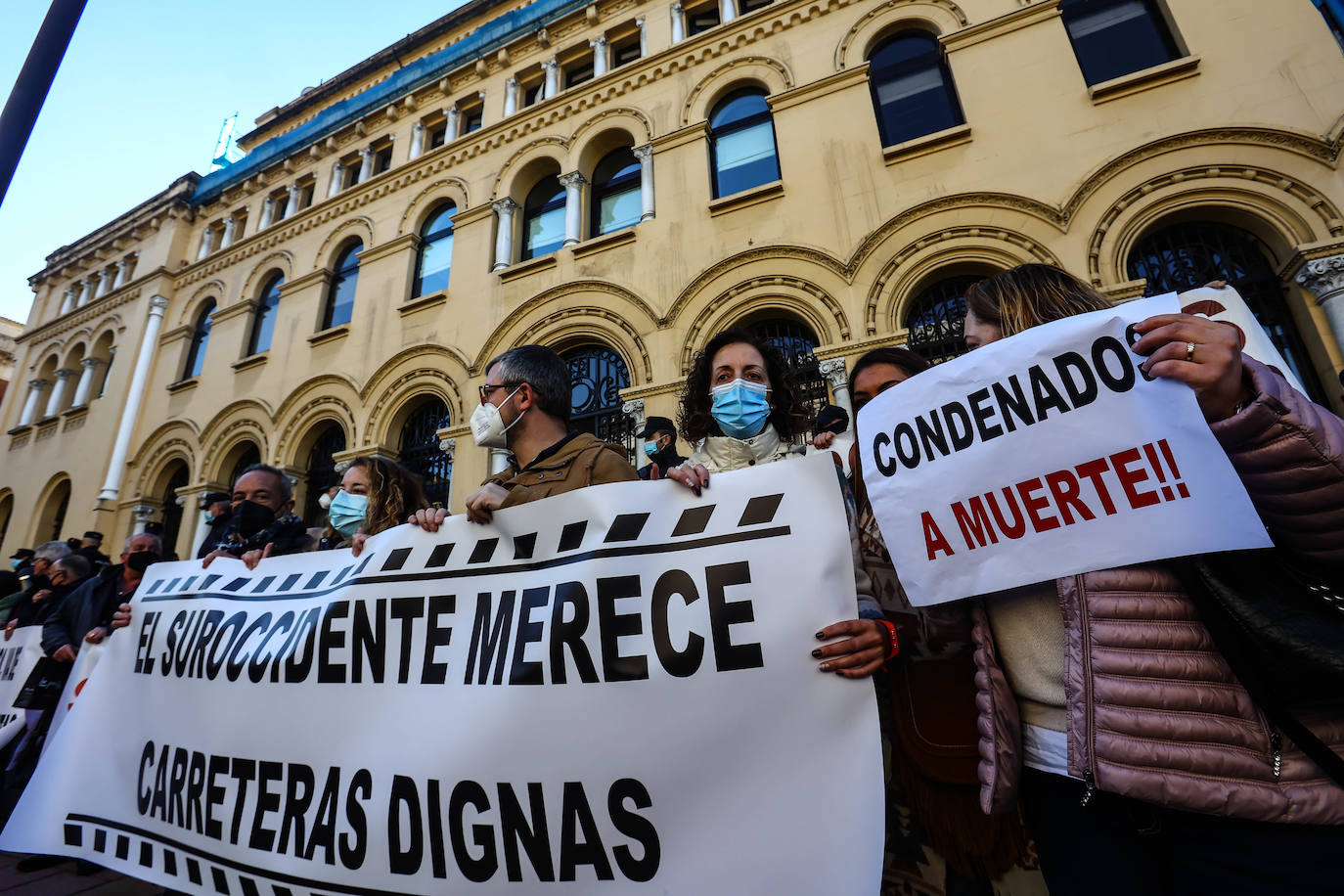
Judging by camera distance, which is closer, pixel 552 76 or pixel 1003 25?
pixel 1003 25

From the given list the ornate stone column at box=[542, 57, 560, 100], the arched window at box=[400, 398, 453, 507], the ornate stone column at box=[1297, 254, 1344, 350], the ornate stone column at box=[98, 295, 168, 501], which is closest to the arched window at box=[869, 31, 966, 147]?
the ornate stone column at box=[1297, 254, 1344, 350]

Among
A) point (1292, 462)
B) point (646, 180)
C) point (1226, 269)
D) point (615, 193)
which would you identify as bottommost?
point (1292, 462)

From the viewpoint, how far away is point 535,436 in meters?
2.36

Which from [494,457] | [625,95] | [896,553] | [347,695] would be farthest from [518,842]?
[625,95]

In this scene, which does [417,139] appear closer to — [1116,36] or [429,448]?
[429,448]

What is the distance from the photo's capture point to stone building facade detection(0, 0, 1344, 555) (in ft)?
18.1

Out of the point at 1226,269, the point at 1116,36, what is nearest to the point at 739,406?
the point at 1226,269

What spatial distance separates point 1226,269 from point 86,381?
21595 millimetres

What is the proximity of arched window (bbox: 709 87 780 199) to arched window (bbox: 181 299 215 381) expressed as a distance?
1148 centimetres

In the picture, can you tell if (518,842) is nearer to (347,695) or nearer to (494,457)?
(347,695)

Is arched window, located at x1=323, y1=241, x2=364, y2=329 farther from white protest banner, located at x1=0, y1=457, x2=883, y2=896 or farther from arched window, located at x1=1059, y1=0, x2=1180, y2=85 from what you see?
arched window, located at x1=1059, y1=0, x2=1180, y2=85

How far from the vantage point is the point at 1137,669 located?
1112 mm

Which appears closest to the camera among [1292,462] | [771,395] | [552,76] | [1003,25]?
[1292,462]

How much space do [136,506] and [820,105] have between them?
14.3m
